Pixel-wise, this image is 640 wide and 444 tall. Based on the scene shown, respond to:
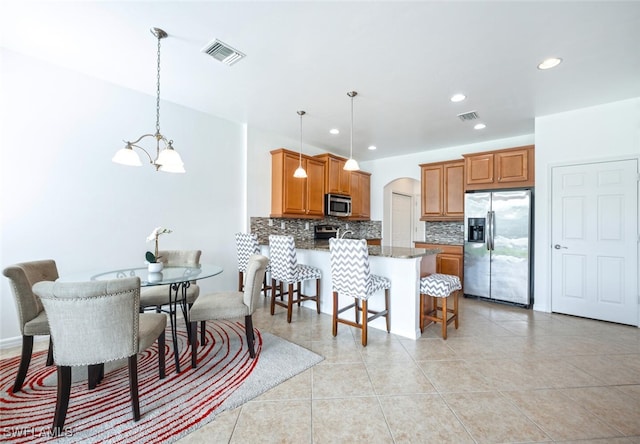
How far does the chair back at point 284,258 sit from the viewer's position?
327 cm

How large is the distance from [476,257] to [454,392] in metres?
2.92

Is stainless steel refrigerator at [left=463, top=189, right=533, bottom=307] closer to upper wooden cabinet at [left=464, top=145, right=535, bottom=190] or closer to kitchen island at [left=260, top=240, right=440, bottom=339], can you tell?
upper wooden cabinet at [left=464, top=145, right=535, bottom=190]

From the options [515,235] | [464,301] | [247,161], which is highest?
[247,161]

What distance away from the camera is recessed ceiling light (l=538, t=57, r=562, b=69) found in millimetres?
2479

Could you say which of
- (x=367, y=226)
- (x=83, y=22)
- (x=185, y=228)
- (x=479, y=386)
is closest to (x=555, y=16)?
(x=479, y=386)

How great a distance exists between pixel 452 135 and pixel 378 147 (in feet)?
4.35

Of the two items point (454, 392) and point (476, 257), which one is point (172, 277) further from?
point (476, 257)

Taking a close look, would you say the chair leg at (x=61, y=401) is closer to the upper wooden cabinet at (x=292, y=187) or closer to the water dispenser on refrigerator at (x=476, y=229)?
the upper wooden cabinet at (x=292, y=187)

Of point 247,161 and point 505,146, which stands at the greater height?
point 505,146

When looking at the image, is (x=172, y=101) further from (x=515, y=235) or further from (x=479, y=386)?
(x=515, y=235)

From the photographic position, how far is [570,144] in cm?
360

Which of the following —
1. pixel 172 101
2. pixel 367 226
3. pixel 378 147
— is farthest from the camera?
pixel 367 226

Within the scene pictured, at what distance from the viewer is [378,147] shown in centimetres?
540

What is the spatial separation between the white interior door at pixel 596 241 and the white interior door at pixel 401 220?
3.19 metres
